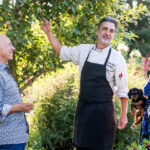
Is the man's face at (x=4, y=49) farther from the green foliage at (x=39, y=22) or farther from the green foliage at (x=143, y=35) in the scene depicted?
the green foliage at (x=143, y=35)

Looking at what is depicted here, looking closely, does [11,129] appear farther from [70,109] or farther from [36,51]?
[70,109]

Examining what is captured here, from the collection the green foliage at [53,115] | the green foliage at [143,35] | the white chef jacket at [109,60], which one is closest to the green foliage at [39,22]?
the white chef jacket at [109,60]

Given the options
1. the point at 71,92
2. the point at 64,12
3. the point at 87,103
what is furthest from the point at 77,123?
the point at 71,92

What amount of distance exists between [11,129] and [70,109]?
244cm

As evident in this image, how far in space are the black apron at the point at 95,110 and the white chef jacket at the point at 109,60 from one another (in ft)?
0.16

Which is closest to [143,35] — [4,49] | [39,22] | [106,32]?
[39,22]

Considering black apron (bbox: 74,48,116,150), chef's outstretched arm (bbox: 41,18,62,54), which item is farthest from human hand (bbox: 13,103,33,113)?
chef's outstretched arm (bbox: 41,18,62,54)

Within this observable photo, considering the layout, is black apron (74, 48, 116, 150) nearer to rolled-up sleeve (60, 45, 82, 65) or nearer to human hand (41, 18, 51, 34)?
rolled-up sleeve (60, 45, 82, 65)

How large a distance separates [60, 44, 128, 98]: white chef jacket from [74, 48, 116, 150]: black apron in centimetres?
5

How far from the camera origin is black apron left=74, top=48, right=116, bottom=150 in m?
2.88

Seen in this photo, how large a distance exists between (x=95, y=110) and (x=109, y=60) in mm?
558

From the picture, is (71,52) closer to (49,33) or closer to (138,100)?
(49,33)

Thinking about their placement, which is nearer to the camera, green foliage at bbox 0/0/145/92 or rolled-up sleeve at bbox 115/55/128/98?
green foliage at bbox 0/0/145/92

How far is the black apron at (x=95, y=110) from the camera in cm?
288
